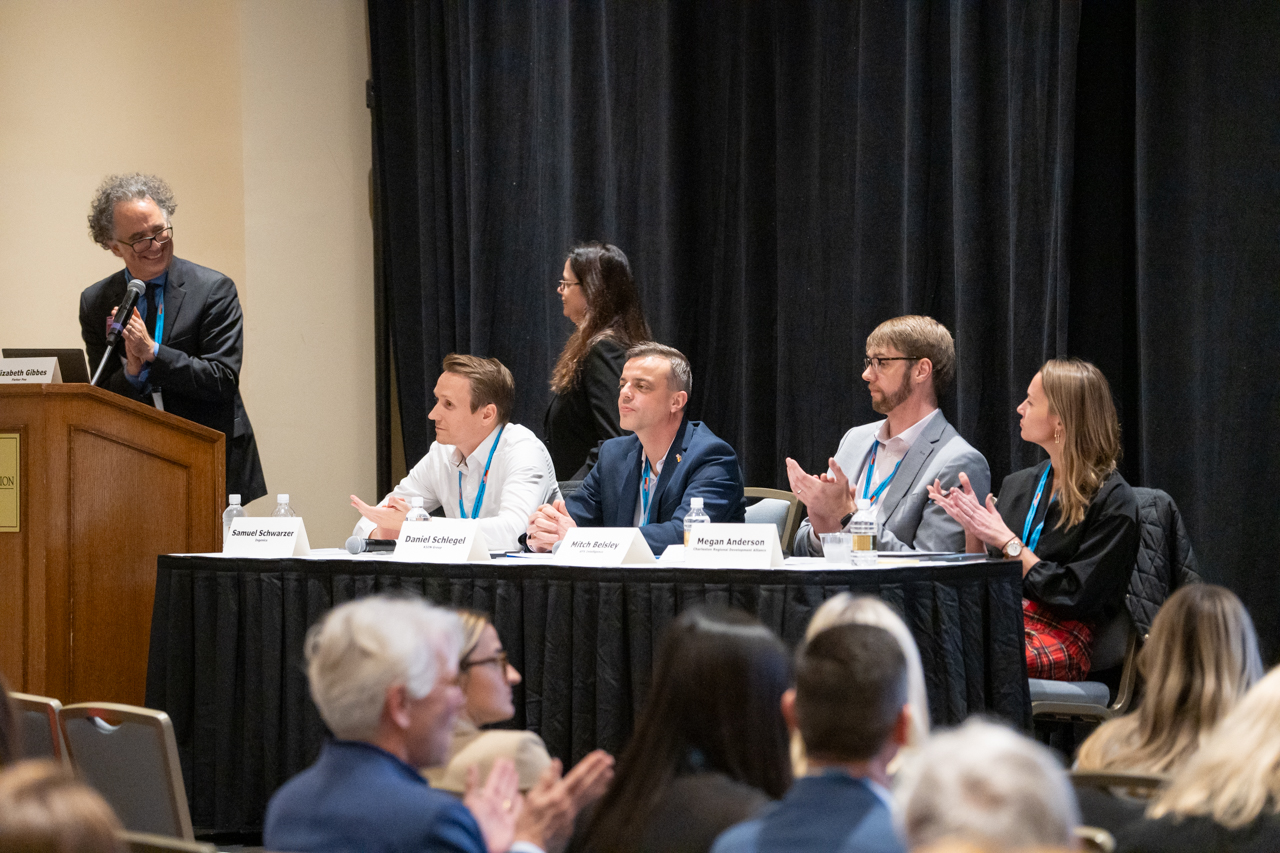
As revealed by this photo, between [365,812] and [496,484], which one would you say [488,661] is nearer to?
[365,812]

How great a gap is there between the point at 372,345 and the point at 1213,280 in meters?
3.87

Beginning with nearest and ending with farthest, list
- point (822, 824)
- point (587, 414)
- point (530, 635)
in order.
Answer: point (822, 824), point (530, 635), point (587, 414)

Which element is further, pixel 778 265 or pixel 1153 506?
pixel 778 265

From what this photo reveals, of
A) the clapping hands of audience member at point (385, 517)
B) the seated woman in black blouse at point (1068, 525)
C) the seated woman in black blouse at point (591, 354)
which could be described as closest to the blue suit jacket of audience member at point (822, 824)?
the seated woman in black blouse at point (1068, 525)

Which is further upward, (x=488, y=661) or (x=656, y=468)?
(x=656, y=468)

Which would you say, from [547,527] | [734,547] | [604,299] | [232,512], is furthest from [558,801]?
[604,299]

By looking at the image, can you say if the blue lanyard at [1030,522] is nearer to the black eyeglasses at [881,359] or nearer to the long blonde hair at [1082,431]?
the long blonde hair at [1082,431]

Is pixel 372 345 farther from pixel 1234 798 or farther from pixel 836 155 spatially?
pixel 1234 798

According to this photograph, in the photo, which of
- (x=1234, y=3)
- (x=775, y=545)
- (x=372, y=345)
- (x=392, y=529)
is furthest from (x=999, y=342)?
(x=372, y=345)

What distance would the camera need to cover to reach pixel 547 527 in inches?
141

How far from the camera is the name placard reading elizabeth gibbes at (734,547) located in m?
3.08

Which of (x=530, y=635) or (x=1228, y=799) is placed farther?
(x=530, y=635)

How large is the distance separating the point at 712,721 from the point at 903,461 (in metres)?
2.38

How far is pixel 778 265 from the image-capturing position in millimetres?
5094
